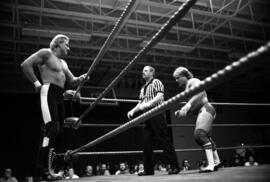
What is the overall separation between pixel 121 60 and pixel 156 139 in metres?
5.58

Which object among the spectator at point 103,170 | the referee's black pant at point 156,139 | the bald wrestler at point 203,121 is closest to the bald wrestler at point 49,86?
the referee's black pant at point 156,139

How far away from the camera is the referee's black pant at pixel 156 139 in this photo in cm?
223

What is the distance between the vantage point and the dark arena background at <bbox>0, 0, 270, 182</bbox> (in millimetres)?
5758

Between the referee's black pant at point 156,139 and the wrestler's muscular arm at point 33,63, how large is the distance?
38.8 inches

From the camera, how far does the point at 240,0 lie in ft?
18.1

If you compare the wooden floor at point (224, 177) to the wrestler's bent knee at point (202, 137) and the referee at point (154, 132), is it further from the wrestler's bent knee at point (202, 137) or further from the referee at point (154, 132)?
the referee at point (154, 132)

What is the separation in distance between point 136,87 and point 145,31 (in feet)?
10.3

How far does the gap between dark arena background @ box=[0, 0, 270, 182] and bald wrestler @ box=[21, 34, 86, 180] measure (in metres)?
2.43

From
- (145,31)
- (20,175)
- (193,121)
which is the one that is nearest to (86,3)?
(145,31)

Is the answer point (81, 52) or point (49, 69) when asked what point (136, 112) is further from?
point (81, 52)

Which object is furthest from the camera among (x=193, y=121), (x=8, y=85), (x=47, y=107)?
(x=193, y=121)

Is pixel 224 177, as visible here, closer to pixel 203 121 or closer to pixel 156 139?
pixel 203 121

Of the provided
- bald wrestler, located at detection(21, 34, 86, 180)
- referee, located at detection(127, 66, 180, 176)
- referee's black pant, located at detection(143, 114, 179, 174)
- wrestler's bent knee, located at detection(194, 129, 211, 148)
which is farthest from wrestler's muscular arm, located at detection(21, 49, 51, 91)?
wrestler's bent knee, located at detection(194, 129, 211, 148)

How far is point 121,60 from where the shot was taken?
7762mm
